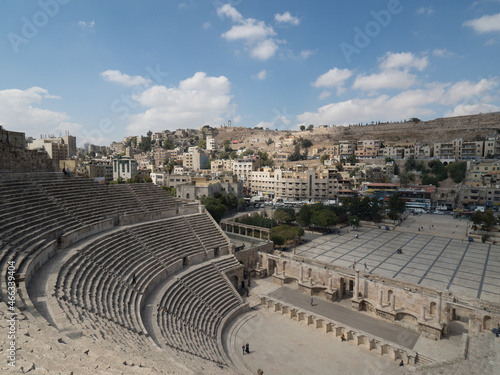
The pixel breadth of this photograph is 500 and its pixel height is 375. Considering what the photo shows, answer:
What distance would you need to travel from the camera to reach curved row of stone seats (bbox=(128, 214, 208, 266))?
22422mm

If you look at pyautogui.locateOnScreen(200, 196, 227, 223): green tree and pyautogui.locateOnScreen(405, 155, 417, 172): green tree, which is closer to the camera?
pyautogui.locateOnScreen(200, 196, 227, 223): green tree

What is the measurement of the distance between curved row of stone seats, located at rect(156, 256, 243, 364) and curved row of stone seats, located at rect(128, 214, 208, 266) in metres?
1.62

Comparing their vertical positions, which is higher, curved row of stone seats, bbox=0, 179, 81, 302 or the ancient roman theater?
curved row of stone seats, bbox=0, 179, 81, 302

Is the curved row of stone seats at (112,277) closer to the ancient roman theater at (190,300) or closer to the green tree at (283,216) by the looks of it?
the ancient roman theater at (190,300)

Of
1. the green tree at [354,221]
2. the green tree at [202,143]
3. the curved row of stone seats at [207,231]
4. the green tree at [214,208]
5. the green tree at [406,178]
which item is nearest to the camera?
the curved row of stone seats at [207,231]

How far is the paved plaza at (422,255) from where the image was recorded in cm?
2723

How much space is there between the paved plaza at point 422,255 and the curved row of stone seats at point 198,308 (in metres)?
13.9

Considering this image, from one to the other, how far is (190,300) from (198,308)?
2.48 feet

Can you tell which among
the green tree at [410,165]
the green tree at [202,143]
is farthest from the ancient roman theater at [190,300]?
the green tree at [202,143]

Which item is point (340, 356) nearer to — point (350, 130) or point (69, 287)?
point (69, 287)

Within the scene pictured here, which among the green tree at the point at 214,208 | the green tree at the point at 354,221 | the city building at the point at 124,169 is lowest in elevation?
the green tree at the point at 354,221

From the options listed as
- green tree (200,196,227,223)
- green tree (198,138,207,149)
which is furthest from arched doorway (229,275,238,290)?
green tree (198,138,207,149)

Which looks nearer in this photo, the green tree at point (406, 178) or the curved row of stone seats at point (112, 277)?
the curved row of stone seats at point (112, 277)

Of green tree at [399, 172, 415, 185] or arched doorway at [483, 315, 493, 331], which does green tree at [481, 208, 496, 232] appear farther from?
green tree at [399, 172, 415, 185]
